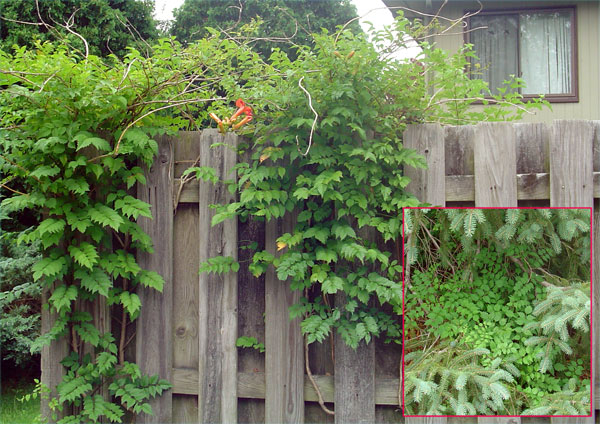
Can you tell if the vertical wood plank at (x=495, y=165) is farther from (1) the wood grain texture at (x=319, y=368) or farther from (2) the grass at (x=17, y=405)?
(2) the grass at (x=17, y=405)

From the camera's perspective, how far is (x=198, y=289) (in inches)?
130

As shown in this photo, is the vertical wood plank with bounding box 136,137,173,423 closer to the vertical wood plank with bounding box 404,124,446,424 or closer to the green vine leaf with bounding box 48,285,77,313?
the green vine leaf with bounding box 48,285,77,313

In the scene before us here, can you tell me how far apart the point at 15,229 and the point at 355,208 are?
4.45 meters

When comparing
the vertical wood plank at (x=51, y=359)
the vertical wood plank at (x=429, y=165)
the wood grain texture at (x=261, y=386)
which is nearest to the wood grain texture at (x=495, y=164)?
the vertical wood plank at (x=429, y=165)

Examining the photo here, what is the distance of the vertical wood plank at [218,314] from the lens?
10.4 ft

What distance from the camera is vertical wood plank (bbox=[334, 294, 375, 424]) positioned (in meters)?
3.02

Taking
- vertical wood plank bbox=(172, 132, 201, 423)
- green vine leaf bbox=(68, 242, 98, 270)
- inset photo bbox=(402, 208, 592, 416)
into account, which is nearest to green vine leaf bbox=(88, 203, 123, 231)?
green vine leaf bbox=(68, 242, 98, 270)

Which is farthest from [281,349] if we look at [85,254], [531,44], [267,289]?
[531,44]

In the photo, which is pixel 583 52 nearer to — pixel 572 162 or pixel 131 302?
pixel 572 162

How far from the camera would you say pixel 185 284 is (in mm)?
3312

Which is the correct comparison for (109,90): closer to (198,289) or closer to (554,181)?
(198,289)

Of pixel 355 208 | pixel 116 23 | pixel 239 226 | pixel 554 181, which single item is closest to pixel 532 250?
pixel 554 181

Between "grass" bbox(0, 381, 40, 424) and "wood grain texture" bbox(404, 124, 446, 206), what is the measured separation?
11.5 ft

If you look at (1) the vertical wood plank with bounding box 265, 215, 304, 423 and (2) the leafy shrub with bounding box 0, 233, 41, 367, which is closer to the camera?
(1) the vertical wood plank with bounding box 265, 215, 304, 423
